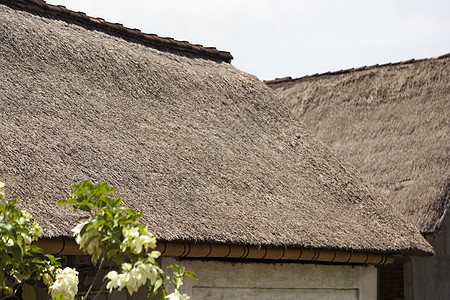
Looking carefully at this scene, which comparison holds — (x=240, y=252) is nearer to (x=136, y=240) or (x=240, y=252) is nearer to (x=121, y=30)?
(x=136, y=240)

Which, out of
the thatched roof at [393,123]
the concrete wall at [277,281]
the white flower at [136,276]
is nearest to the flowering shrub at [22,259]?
the white flower at [136,276]

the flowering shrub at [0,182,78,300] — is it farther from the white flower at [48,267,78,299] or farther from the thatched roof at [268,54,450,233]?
the thatched roof at [268,54,450,233]

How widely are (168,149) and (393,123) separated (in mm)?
5534

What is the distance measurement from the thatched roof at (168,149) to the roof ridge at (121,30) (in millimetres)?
126

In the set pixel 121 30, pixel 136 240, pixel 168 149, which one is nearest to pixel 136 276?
pixel 136 240

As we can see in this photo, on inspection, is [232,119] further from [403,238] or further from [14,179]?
[14,179]

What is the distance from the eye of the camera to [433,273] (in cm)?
973

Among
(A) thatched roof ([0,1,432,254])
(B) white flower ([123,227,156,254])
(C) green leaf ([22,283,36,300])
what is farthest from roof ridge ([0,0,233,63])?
(B) white flower ([123,227,156,254])

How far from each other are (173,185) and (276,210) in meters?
0.93

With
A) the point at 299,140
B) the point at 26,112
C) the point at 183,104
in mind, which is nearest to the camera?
the point at 26,112

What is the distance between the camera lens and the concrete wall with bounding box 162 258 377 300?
5855 mm

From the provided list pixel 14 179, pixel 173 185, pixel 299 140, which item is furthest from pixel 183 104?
pixel 14 179

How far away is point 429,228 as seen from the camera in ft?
28.4

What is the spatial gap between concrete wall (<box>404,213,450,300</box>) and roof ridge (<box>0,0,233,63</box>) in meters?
3.42
